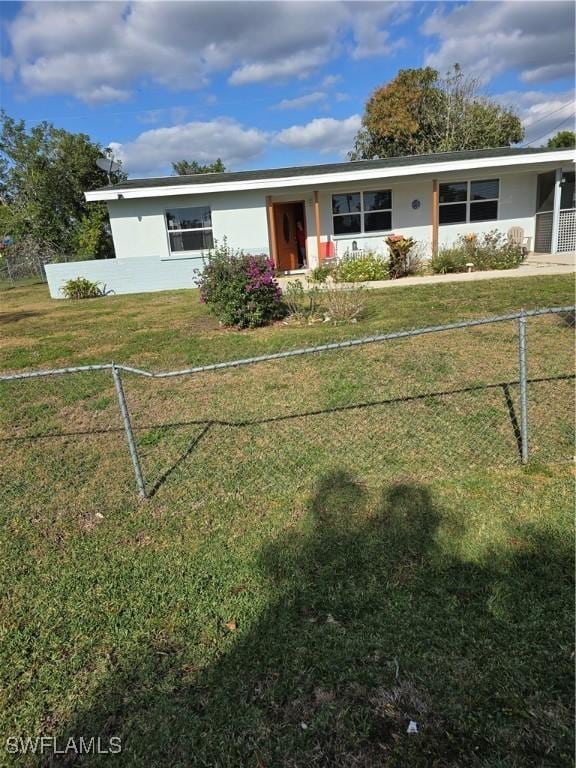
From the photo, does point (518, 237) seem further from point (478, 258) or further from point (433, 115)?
point (433, 115)

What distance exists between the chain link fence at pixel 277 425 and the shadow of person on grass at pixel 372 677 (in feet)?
3.16

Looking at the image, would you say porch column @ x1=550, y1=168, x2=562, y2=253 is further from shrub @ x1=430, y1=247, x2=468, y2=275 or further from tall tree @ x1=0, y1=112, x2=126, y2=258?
tall tree @ x1=0, y1=112, x2=126, y2=258

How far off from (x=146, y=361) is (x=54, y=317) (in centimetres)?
591

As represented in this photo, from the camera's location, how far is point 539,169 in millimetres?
14383

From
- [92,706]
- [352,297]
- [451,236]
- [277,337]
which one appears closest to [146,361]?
[277,337]

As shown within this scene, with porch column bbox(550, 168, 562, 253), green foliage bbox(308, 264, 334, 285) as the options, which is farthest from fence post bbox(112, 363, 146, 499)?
porch column bbox(550, 168, 562, 253)

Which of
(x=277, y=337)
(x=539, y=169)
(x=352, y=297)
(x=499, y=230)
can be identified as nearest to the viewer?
(x=277, y=337)

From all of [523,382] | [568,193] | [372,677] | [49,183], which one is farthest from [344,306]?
[49,183]

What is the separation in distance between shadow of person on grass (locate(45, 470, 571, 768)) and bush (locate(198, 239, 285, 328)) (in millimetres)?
5981

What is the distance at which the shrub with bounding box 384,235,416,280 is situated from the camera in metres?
13.2

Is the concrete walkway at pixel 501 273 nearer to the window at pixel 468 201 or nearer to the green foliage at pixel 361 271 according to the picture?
the green foliage at pixel 361 271

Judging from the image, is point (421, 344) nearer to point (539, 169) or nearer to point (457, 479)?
point (457, 479)

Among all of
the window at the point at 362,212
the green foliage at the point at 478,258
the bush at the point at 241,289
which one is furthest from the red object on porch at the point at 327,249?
the bush at the point at 241,289

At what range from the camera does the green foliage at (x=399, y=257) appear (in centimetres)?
1320
